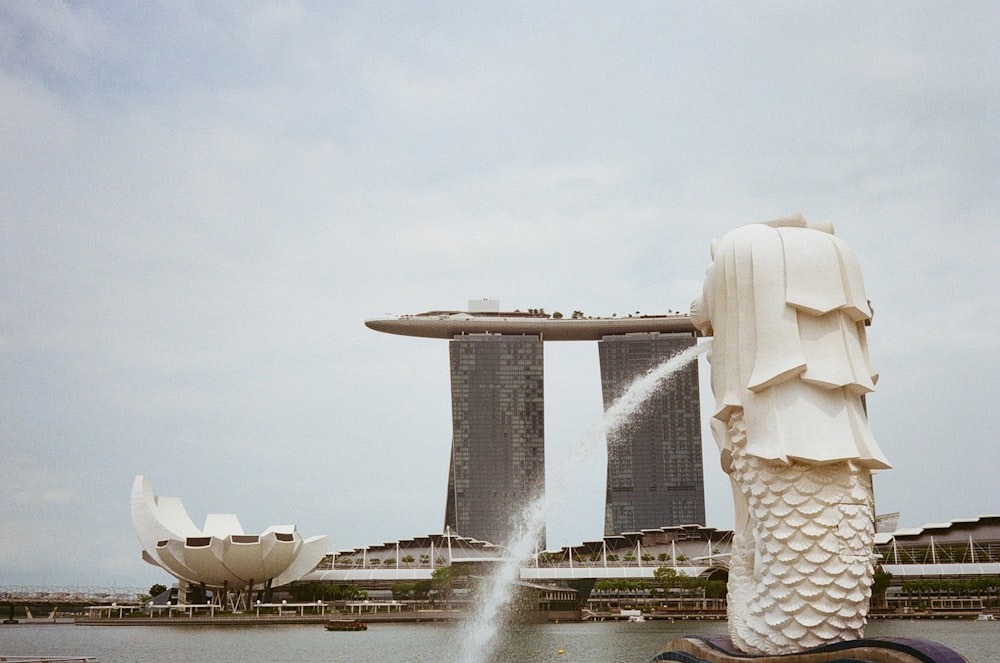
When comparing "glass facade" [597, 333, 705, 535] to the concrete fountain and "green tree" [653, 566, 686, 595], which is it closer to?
"green tree" [653, 566, 686, 595]

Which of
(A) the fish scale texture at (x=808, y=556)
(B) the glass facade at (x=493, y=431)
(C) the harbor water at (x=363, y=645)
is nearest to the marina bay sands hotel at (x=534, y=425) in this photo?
(B) the glass facade at (x=493, y=431)

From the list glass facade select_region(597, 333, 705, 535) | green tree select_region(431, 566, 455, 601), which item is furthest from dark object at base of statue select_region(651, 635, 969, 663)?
glass facade select_region(597, 333, 705, 535)

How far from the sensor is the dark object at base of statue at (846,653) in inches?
381

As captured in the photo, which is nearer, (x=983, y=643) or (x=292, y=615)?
(x=983, y=643)

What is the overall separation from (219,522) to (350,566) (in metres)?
15.4

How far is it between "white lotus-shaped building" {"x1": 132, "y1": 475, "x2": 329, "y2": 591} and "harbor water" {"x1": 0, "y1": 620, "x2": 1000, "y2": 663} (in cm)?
1198

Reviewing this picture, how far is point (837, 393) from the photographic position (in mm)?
11664

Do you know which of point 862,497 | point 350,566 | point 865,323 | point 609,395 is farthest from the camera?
point 609,395

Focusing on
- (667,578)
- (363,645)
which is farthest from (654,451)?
(363,645)

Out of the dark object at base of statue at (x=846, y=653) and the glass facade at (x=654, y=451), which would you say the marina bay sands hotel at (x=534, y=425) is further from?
the dark object at base of statue at (x=846, y=653)

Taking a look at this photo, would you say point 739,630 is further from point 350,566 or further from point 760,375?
point 350,566

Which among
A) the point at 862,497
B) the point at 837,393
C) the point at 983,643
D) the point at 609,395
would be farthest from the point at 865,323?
the point at 609,395

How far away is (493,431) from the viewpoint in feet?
324

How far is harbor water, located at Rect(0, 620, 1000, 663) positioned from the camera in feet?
100
